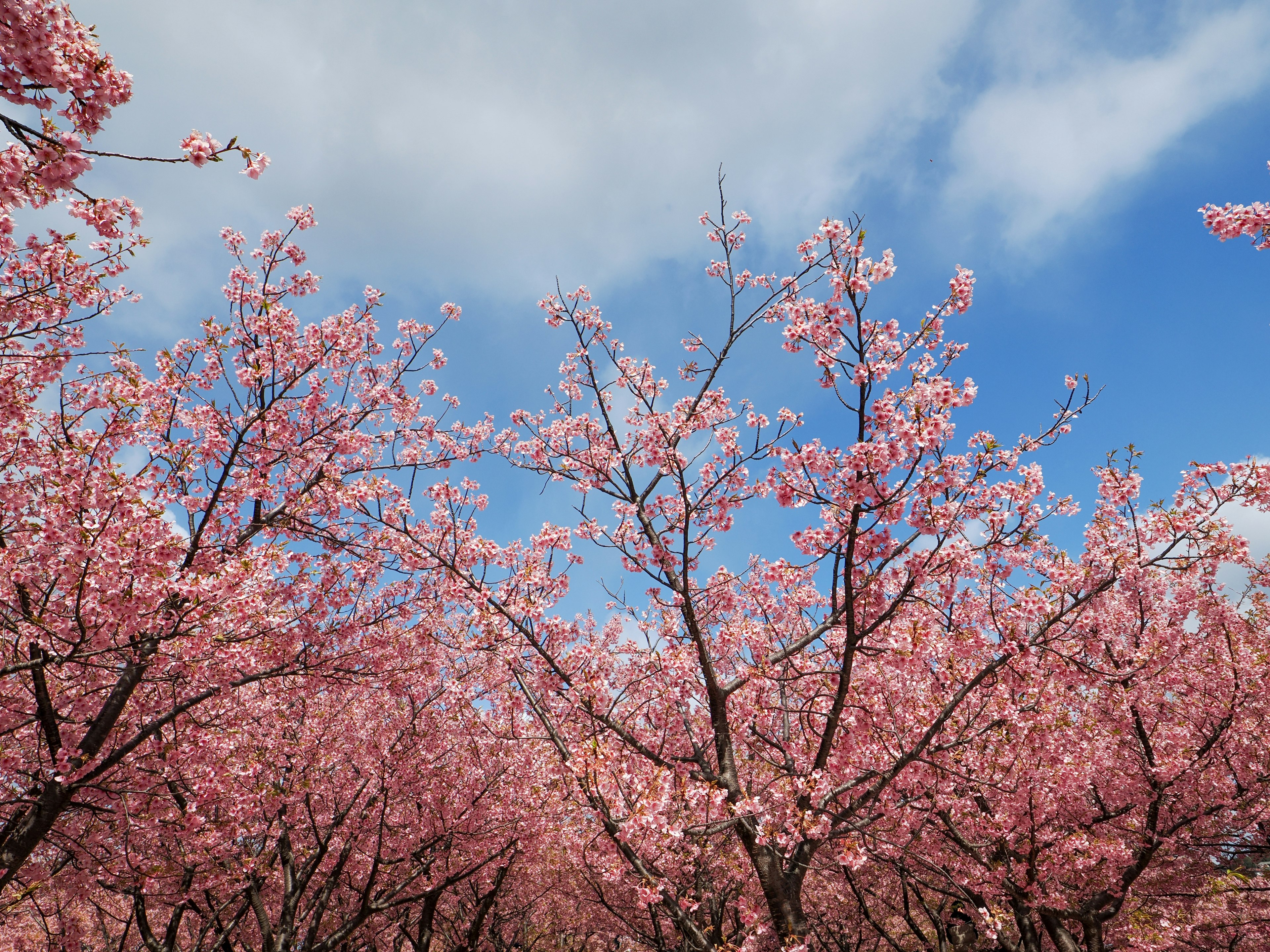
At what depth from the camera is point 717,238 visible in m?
9.00

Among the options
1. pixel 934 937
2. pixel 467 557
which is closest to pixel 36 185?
pixel 467 557

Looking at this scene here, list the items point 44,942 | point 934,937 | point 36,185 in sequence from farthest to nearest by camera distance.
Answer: point 934,937, point 44,942, point 36,185

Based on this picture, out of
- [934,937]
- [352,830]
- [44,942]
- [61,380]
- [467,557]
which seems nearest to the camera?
[61,380]

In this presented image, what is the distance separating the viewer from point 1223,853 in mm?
11641

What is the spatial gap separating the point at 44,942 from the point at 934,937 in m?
25.6

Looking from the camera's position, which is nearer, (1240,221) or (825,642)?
(1240,221)

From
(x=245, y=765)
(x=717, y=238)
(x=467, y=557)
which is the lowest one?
(x=245, y=765)

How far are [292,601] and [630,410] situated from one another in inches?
223

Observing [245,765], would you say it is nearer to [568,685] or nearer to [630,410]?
[568,685]

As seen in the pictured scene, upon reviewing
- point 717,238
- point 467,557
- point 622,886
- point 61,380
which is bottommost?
point 622,886

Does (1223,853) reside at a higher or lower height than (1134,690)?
lower

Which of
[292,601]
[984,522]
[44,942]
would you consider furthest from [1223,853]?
[44,942]

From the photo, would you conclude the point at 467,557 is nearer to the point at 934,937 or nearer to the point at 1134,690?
the point at 1134,690

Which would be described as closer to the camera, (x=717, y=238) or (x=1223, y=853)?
(x=717, y=238)
